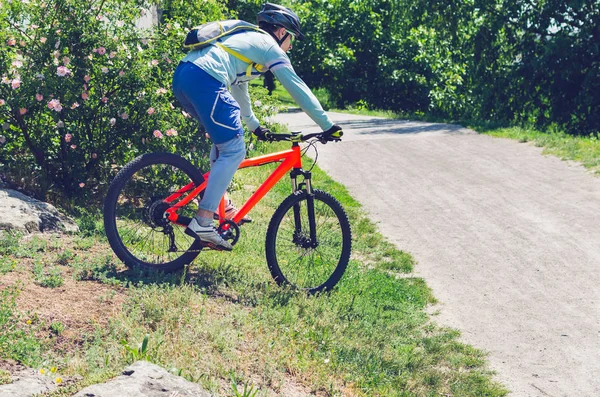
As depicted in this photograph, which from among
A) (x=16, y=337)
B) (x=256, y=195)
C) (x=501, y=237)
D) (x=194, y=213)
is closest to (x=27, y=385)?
(x=16, y=337)

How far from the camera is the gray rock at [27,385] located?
12.4ft

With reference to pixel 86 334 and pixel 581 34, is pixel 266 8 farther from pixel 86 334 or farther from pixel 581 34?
pixel 581 34

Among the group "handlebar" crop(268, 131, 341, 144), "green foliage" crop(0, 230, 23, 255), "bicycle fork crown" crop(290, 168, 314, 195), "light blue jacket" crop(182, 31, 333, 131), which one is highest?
"light blue jacket" crop(182, 31, 333, 131)

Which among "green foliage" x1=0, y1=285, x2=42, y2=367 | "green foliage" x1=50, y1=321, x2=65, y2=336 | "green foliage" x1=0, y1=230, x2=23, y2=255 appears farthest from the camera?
"green foliage" x1=0, y1=230, x2=23, y2=255

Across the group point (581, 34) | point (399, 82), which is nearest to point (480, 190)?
point (581, 34)

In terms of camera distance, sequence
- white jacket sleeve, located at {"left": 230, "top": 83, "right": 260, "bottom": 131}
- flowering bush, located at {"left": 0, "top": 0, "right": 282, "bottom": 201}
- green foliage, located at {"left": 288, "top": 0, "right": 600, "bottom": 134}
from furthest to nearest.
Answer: green foliage, located at {"left": 288, "top": 0, "right": 600, "bottom": 134}
flowering bush, located at {"left": 0, "top": 0, "right": 282, "bottom": 201}
white jacket sleeve, located at {"left": 230, "top": 83, "right": 260, "bottom": 131}

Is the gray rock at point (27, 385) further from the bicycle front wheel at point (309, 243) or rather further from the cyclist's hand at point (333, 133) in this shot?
the cyclist's hand at point (333, 133)

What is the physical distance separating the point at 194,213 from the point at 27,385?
7.10 ft

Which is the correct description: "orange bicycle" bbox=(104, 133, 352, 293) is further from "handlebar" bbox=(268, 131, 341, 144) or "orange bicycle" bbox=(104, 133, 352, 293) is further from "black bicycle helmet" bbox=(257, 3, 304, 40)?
"black bicycle helmet" bbox=(257, 3, 304, 40)

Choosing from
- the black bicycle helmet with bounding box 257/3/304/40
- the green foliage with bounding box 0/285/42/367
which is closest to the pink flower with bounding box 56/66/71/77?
the black bicycle helmet with bounding box 257/3/304/40

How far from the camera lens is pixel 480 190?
1031 cm

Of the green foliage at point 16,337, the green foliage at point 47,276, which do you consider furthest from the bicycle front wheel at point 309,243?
the green foliage at point 16,337

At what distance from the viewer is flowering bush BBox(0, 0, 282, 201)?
24.2 feet

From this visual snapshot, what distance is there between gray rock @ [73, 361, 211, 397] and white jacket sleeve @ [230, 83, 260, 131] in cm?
250
